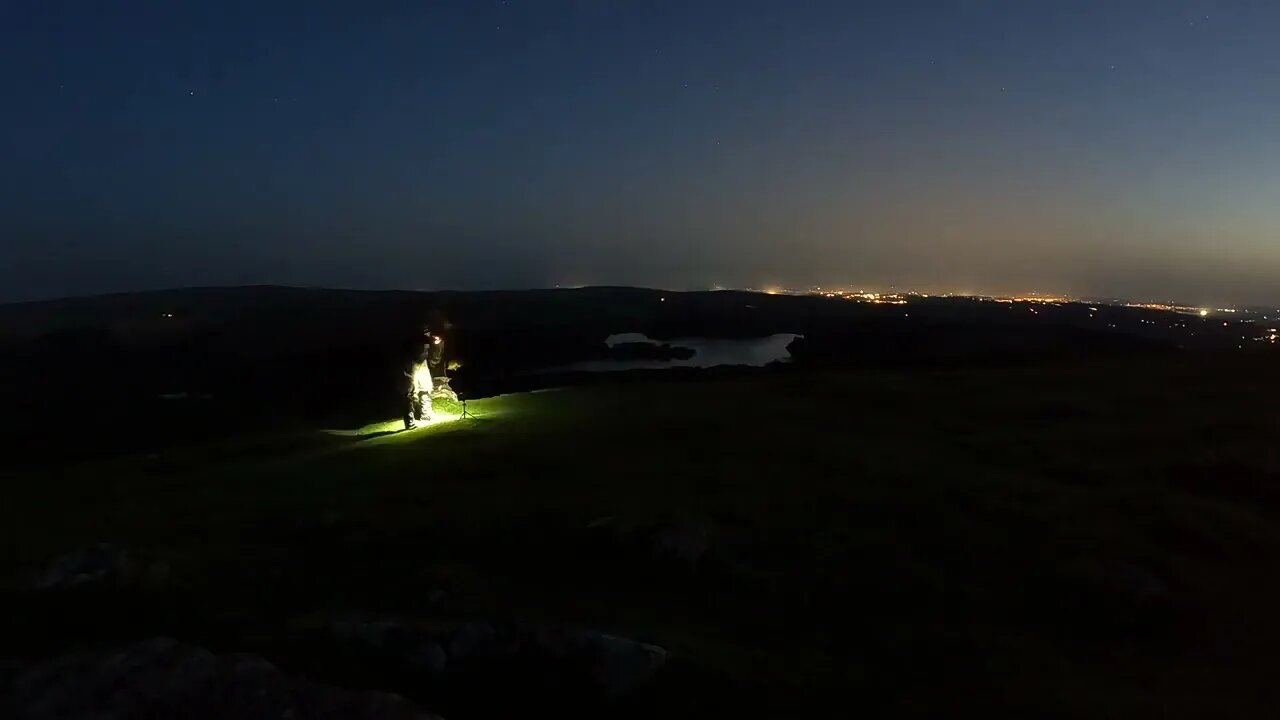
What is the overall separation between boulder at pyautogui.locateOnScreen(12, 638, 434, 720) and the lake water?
52.8 metres

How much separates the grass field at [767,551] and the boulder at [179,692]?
993 millimetres

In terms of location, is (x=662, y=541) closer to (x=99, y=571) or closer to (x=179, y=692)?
(x=179, y=692)

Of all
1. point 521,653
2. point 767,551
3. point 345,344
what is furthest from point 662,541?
point 345,344

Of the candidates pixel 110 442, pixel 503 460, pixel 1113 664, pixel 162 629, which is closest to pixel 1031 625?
pixel 1113 664

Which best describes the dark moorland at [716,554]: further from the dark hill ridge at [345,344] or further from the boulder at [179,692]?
the dark hill ridge at [345,344]

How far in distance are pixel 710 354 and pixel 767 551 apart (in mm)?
75599

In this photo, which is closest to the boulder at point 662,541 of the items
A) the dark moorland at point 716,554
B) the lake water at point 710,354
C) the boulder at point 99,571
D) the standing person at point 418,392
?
the dark moorland at point 716,554

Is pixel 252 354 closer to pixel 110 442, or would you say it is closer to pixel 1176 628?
pixel 110 442

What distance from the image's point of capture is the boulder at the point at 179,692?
6.72 m

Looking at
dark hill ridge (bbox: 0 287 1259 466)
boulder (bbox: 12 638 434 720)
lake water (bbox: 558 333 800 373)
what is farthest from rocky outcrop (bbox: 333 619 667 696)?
lake water (bbox: 558 333 800 373)

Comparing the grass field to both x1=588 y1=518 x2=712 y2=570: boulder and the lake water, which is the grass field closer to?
x1=588 y1=518 x2=712 y2=570: boulder

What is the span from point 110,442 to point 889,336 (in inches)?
2826

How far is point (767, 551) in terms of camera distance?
12.6 m

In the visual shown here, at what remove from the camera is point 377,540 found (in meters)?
12.7
